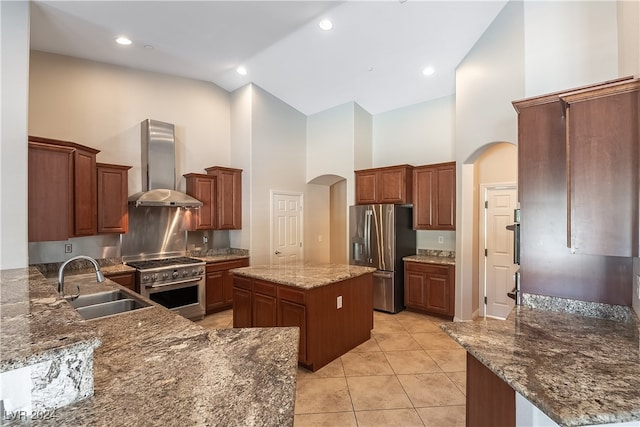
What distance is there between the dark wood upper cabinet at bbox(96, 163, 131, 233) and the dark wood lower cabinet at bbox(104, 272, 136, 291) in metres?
0.62

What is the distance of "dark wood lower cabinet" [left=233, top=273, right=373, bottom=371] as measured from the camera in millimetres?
2811

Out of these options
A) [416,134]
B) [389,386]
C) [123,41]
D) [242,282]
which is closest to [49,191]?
[123,41]

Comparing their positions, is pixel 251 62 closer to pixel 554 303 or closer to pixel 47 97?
pixel 47 97

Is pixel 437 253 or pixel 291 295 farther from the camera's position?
pixel 437 253

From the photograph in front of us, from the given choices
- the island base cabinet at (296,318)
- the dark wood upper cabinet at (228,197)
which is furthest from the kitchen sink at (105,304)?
the dark wood upper cabinet at (228,197)

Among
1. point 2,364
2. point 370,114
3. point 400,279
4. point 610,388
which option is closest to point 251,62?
point 370,114

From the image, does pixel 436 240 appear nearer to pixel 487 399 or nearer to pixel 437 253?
pixel 437 253

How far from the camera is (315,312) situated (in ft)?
9.25

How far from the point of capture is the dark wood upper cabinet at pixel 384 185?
475 cm

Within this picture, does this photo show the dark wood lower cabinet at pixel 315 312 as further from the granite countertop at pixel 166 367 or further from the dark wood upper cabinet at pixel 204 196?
the dark wood upper cabinet at pixel 204 196

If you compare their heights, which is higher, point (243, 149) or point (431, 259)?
point (243, 149)

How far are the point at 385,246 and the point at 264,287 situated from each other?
7.54 ft

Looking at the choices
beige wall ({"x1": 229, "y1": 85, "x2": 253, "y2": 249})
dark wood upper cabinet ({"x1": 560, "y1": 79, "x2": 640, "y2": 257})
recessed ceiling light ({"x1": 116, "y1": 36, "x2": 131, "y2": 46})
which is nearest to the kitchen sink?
beige wall ({"x1": 229, "y1": 85, "x2": 253, "y2": 249})

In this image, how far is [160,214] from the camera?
4.61 m
